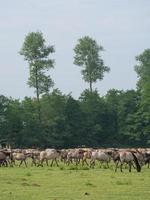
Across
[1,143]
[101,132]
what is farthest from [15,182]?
[101,132]

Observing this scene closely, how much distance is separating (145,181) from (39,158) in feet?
79.8

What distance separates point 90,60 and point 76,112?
396 inches

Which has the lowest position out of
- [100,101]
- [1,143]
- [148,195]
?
[148,195]

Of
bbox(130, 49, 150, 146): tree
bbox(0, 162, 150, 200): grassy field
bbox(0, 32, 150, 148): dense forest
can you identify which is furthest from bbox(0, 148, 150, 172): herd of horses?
bbox(130, 49, 150, 146): tree

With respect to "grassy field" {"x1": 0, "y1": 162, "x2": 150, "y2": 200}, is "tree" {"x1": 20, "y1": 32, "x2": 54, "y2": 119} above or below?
above

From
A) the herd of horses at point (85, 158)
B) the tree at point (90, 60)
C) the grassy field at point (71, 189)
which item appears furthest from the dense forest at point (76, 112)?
the grassy field at point (71, 189)

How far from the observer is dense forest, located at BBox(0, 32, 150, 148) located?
327 ft

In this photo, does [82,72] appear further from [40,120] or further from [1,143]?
[1,143]

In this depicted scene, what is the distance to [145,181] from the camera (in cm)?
3206

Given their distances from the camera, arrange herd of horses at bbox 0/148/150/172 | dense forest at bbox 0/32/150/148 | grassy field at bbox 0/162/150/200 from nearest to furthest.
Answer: grassy field at bbox 0/162/150/200
herd of horses at bbox 0/148/150/172
dense forest at bbox 0/32/150/148

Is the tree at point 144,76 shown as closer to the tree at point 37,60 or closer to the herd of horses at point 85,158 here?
the tree at point 37,60

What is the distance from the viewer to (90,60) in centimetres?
11062

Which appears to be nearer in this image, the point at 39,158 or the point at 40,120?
the point at 39,158

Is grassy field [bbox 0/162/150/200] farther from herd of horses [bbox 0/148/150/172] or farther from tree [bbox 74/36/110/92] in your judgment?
tree [bbox 74/36/110/92]
